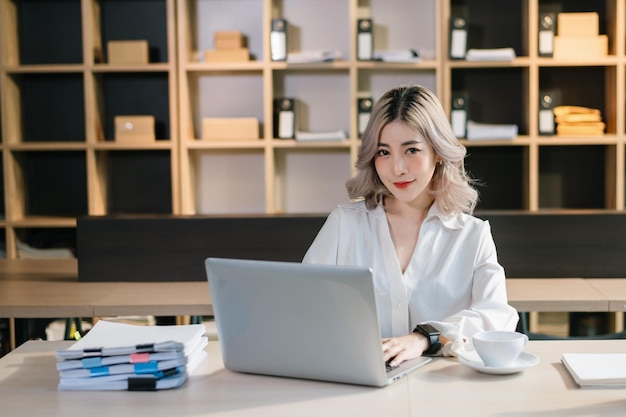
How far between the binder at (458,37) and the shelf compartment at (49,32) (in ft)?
7.18

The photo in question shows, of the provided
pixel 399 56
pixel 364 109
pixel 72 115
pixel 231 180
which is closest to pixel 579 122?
pixel 399 56

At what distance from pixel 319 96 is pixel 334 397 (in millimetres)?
3498

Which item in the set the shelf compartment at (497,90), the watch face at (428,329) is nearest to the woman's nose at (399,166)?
the watch face at (428,329)

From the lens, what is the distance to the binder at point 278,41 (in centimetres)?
457

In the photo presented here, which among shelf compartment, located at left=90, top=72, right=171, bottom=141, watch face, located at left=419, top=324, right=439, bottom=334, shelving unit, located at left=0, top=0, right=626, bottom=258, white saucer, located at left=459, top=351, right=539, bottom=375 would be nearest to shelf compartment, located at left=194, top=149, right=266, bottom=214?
shelving unit, located at left=0, top=0, right=626, bottom=258

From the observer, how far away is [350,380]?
1.65 meters

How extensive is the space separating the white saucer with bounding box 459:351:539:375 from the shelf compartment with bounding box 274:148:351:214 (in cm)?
318

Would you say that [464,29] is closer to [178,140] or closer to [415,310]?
[178,140]

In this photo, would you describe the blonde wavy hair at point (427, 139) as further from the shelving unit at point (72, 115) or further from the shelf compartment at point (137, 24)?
the shelf compartment at point (137, 24)

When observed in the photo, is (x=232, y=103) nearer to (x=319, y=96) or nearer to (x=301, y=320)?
(x=319, y=96)

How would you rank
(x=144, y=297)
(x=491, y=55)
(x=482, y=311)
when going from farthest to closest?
(x=491, y=55), (x=144, y=297), (x=482, y=311)

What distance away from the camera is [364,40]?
456cm

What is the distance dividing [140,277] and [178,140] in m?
1.51

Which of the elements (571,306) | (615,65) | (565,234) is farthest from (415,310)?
(615,65)
